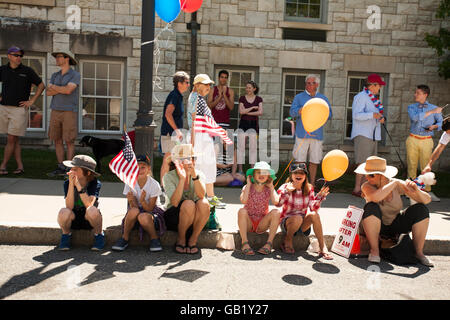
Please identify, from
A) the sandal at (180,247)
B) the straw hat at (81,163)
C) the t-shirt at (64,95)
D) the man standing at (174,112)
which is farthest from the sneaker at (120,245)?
the t-shirt at (64,95)

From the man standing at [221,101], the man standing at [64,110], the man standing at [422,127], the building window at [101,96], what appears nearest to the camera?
the man standing at [422,127]

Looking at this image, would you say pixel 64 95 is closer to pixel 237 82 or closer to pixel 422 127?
pixel 237 82

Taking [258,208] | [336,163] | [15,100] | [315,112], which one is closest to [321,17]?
[315,112]

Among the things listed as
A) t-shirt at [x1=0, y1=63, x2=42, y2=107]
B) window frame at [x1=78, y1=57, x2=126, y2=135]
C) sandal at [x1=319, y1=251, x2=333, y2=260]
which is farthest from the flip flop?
window frame at [x1=78, y1=57, x2=126, y2=135]

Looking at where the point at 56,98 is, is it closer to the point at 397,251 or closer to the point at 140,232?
the point at 140,232

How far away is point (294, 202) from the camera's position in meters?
4.79

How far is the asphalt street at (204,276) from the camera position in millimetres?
3398

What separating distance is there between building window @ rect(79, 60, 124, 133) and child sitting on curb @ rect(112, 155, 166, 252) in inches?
256

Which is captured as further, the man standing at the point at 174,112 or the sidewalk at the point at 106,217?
the man standing at the point at 174,112

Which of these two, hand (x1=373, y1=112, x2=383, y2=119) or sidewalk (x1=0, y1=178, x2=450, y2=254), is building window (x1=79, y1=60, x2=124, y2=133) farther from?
hand (x1=373, y1=112, x2=383, y2=119)

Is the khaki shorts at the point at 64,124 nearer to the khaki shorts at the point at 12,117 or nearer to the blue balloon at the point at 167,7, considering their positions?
the khaki shorts at the point at 12,117

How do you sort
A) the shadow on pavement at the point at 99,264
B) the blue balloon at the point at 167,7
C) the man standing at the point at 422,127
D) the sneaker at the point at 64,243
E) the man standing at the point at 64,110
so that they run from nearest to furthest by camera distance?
the shadow on pavement at the point at 99,264
the sneaker at the point at 64,243
the blue balloon at the point at 167,7
the man standing at the point at 422,127
the man standing at the point at 64,110

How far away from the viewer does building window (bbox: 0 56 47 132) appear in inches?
410

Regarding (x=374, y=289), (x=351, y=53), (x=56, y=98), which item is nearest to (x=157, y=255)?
(x=374, y=289)
